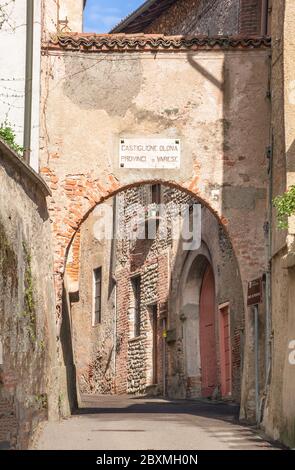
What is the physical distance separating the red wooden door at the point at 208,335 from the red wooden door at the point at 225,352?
912mm

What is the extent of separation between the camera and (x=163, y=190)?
27906mm

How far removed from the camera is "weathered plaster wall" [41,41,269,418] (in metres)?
16.4

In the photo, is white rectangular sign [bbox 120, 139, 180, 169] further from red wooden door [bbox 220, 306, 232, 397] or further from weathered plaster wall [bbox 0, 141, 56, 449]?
red wooden door [bbox 220, 306, 232, 397]

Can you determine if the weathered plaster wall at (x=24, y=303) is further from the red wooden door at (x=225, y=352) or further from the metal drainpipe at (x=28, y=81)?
the red wooden door at (x=225, y=352)

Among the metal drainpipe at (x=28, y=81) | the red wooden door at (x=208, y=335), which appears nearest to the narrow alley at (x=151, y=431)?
the metal drainpipe at (x=28, y=81)

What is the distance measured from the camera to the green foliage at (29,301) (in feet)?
43.0

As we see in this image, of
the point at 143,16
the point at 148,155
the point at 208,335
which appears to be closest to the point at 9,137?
the point at 148,155

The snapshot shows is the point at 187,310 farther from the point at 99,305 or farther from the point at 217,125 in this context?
the point at 217,125

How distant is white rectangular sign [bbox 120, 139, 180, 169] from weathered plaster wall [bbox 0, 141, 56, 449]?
5.24 feet

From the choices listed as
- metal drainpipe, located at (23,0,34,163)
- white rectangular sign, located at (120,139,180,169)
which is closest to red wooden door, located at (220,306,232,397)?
white rectangular sign, located at (120,139,180,169)

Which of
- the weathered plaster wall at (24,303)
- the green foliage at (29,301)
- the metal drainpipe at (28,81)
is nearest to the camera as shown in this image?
the weathered plaster wall at (24,303)

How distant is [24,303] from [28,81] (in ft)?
15.0

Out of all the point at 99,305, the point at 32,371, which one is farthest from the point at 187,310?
the point at 32,371

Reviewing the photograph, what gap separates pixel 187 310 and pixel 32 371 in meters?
12.8
